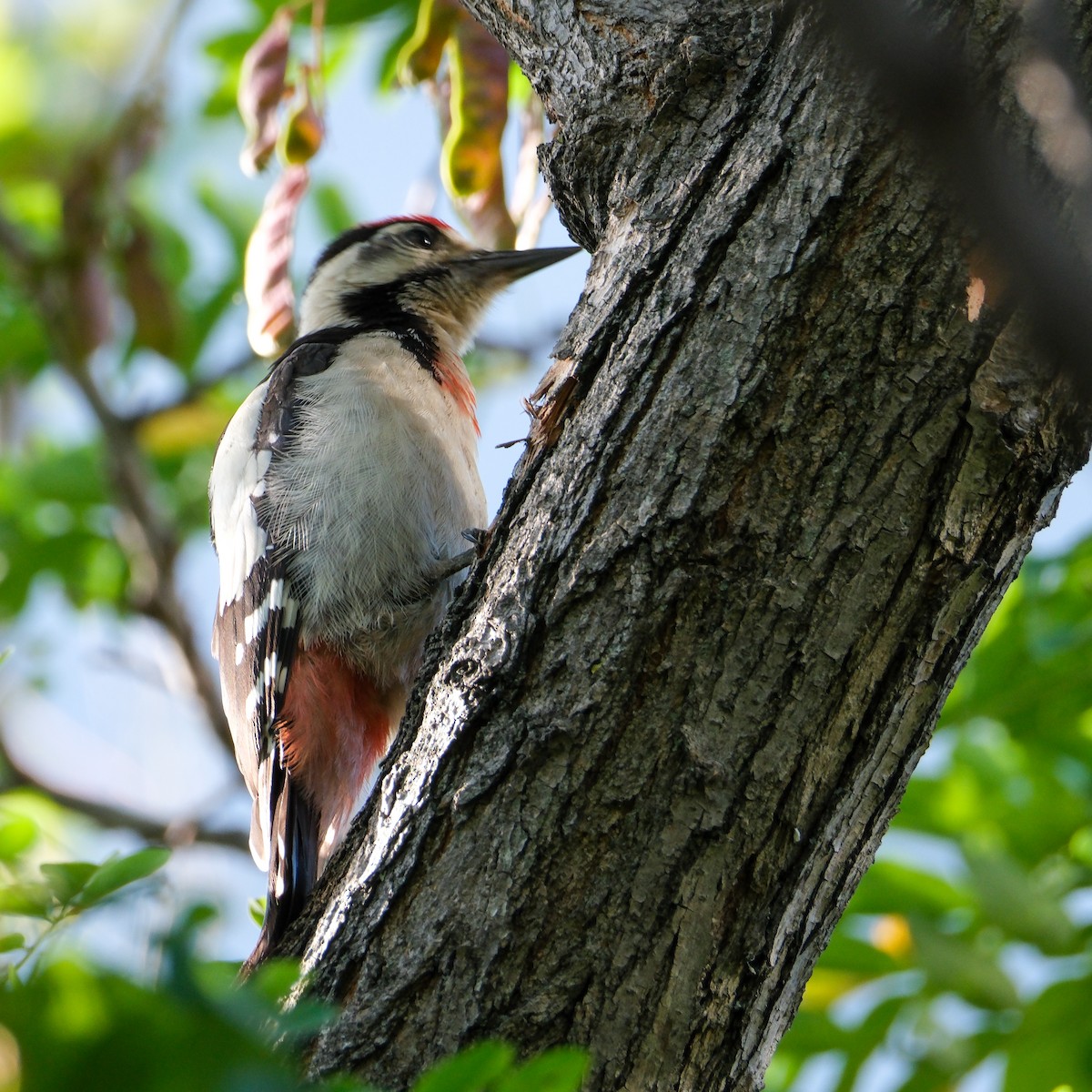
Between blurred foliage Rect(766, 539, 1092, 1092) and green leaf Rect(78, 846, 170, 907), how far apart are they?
1998 millimetres

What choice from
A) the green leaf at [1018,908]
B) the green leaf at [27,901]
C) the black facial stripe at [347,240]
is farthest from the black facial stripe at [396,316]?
the green leaf at [27,901]

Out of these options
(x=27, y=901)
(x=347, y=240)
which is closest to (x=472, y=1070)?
(x=27, y=901)

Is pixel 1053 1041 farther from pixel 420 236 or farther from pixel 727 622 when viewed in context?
pixel 420 236

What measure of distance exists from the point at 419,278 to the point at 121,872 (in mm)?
3231

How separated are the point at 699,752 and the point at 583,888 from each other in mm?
272

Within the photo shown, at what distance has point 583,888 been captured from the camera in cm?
197

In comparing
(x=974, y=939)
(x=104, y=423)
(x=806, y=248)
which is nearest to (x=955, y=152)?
(x=806, y=248)

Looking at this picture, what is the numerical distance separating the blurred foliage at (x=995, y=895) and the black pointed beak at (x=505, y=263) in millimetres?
2088

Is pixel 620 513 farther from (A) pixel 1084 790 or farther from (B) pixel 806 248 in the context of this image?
(A) pixel 1084 790

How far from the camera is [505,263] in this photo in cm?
479

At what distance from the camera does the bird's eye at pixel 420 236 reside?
4914mm

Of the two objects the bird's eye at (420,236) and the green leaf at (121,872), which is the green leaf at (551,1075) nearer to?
the green leaf at (121,872)

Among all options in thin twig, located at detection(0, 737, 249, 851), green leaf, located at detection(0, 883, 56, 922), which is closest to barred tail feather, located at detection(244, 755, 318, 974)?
green leaf, located at detection(0, 883, 56, 922)

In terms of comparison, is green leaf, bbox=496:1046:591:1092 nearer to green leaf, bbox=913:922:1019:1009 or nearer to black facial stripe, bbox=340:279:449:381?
green leaf, bbox=913:922:1019:1009
